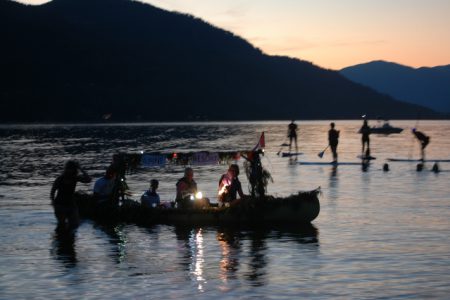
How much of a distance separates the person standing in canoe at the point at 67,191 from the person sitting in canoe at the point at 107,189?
459 centimetres

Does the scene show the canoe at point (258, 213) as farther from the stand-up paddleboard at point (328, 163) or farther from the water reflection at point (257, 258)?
the stand-up paddleboard at point (328, 163)

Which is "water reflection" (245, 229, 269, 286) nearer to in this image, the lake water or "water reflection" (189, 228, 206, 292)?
the lake water

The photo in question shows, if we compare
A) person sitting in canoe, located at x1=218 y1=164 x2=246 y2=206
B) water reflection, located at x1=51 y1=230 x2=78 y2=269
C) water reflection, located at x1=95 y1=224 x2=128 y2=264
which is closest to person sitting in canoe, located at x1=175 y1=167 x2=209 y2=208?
person sitting in canoe, located at x1=218 y1=164 x2=246 y2=206

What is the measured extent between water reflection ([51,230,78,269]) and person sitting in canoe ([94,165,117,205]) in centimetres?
254

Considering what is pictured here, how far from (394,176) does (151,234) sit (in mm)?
20018

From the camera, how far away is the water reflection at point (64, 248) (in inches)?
683

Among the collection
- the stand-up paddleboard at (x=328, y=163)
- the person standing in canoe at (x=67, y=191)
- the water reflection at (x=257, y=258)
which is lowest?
the water reflection at (x=257, y=258)

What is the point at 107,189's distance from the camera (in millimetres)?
24188

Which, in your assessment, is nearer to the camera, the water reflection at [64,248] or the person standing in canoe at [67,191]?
the water reflection at [64,248]

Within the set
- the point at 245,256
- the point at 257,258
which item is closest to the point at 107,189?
the point at 245,256

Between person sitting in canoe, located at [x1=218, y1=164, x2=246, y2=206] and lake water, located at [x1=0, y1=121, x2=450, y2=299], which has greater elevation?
person sitting in canoe, located at [x1=218, y1=164, x2=246, y2=206]

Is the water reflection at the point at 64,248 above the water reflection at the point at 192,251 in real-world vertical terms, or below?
above

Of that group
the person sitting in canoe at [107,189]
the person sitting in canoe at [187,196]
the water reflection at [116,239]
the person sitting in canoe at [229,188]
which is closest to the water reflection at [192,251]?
the person sitting in canoe at [187,196]

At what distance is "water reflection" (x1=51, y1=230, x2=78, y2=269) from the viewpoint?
17344 mm
